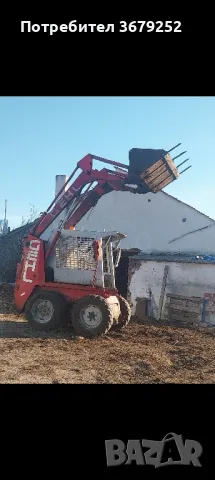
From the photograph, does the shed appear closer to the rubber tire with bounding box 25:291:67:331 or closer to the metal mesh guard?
the metal mesh guard

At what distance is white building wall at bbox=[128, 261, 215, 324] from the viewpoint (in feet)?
47.4

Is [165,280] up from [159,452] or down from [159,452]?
up

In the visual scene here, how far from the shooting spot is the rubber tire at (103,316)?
971 centimetres

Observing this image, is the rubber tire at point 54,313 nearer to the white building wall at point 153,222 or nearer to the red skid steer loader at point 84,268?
the red skid steer loader at point 84,268

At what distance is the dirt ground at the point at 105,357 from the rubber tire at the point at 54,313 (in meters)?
0.23

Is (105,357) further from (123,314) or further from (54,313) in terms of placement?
(123,314)

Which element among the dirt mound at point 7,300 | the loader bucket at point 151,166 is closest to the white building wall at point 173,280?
the dirt mound at point 7,300

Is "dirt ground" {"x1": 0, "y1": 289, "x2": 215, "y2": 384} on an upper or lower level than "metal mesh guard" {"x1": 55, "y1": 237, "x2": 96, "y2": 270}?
lower

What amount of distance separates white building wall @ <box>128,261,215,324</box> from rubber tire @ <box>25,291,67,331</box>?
5.72 m

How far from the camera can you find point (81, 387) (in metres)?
3.40

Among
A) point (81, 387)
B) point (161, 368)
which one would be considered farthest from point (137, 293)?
point (81, 387)

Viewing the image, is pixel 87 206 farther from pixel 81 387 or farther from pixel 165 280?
pixel 81 387

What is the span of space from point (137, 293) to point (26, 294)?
594cm

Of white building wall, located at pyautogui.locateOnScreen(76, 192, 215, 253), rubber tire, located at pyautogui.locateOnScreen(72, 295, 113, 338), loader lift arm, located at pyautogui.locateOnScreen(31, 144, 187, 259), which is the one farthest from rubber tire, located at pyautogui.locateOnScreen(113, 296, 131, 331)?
white building wall, located at pyautogui.locateOnScreen(76, 192, 215, 253)
